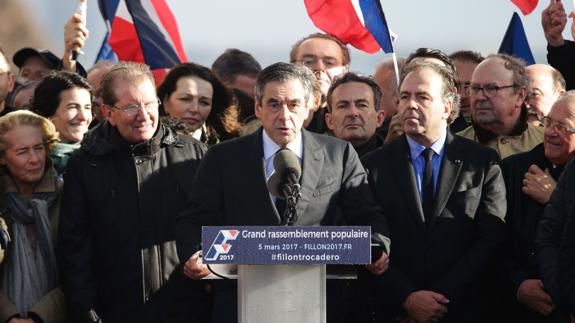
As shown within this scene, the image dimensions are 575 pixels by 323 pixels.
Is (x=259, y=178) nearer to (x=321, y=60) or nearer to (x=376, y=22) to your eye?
(x=321, y=60)

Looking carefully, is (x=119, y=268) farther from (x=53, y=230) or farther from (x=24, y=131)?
(x=24, y=131)

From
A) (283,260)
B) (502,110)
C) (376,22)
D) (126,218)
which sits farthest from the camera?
(376,22)

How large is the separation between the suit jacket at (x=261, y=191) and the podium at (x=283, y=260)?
1.28 meters

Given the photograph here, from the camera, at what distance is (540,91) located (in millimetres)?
8359

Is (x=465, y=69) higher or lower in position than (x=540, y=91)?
higher

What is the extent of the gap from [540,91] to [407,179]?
1792 millimetres

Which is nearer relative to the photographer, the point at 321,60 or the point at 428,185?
the point at 428,185

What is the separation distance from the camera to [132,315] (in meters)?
7.13

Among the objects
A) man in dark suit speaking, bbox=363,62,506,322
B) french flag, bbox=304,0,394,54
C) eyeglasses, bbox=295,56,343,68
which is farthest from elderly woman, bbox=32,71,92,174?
french flag, bbox=304,0,394,54

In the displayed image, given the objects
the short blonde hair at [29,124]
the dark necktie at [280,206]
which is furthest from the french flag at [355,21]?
the dark necktie at [280,206]

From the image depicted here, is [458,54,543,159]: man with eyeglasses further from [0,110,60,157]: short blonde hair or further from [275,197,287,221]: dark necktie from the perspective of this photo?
[0,110,60,157]: short blonde hair

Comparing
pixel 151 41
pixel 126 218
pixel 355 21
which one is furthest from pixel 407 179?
pixel 151 41

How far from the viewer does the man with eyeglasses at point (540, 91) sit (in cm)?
836

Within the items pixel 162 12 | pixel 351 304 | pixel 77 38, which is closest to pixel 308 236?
pixel 351 304
